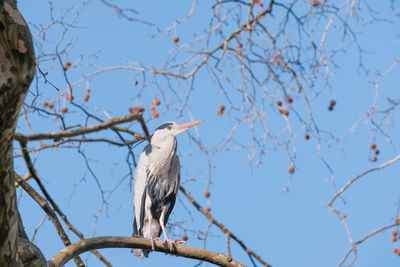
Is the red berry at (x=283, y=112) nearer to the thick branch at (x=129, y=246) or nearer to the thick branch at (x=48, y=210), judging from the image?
the thick branch at (x=129, y=246)

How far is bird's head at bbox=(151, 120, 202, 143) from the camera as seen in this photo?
12.2 ft

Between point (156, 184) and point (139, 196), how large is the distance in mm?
150

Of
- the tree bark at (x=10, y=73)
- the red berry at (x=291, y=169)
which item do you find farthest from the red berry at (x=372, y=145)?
the tree bark at (x=10, y=73)

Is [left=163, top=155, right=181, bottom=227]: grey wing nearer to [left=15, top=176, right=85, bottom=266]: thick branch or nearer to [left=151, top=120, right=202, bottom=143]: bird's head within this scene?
[left=151, top=120, right=202, bottom=143]: bird's head

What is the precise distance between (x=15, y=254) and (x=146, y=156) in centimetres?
206

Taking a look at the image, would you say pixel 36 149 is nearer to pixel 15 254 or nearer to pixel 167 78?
pixel 167 78

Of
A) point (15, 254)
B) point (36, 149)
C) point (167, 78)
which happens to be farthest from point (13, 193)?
point (167, 78)

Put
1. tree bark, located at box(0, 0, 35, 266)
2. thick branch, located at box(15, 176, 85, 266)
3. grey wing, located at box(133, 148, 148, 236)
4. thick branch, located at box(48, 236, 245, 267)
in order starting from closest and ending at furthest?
tree bark, located at box(0, 0, 35, 266) < thick branch, located at box(48, 236, 245, 267) < thick branch, located at box(15, 176, 85, 266) < grey wing, located at box(133, 148, 148, 236)

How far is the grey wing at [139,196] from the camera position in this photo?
3.56m

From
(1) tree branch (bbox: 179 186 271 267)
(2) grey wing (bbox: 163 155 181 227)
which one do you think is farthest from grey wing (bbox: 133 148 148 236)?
(1) tree branch (bbox: 179 186 271 267)

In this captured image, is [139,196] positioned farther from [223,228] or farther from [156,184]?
[223,228]

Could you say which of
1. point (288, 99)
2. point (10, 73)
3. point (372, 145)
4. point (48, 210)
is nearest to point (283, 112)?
point (288, 99)

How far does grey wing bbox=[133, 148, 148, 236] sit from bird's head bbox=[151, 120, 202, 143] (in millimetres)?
204

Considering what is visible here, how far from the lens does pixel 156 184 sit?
368cm
